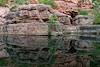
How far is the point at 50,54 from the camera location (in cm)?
866

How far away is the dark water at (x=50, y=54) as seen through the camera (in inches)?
289

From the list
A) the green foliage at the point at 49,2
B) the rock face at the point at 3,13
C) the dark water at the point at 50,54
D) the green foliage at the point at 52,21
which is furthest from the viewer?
the green foliage at the point at 49,2

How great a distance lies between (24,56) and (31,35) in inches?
191

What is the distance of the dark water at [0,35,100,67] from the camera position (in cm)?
735

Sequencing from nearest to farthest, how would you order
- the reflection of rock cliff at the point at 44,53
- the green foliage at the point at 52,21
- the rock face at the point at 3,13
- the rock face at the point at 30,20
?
the reflection of rock cliff at the point at 44,53 → the rock face at the point at 30,20 → the green foliage at the point at 52,21 → the rock face at the point at 3,13

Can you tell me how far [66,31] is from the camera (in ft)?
43.2

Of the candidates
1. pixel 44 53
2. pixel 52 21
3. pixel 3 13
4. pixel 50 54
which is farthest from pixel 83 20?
pixel 50 54

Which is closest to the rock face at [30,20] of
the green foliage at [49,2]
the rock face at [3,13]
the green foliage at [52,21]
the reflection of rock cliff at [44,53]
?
the green foliage at [52,21]

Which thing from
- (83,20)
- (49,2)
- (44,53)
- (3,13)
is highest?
(49,2)

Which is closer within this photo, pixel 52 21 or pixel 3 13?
pixel 52 21

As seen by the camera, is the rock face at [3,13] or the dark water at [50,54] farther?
the rock face at [3,13]

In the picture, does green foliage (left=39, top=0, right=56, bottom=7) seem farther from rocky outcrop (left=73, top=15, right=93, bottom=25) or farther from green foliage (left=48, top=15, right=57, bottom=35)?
green foliage (left=48, top=15, right=57, bottom=35)

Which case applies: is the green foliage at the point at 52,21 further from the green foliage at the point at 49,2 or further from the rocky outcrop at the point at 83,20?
the green foliage at the point at 49,2

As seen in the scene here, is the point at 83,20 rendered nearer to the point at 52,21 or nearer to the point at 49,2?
the point at 52,21
